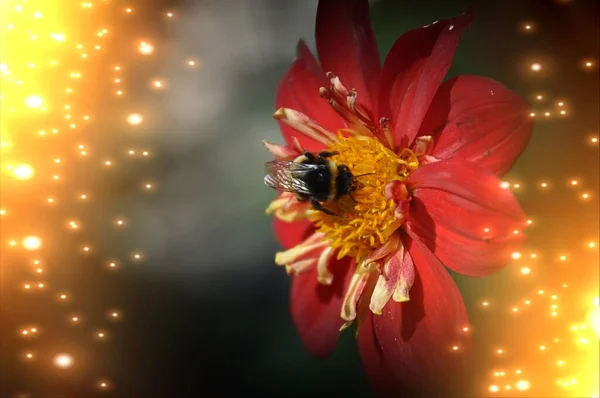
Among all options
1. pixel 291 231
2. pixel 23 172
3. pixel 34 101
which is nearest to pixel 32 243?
pixel 23 172

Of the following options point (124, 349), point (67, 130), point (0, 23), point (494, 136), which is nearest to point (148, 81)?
point (67, 130)

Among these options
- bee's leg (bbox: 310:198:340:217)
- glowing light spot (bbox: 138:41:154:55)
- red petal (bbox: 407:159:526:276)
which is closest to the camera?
red petal (bbox: 407:159:526:276)

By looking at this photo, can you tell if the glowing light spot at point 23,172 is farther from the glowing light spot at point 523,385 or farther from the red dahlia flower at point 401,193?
the glowing light spot at point 523,385

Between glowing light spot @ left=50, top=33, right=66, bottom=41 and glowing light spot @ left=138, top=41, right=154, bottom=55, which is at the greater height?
glowing light spot @ left=50, top=33, right=66, bottom=41

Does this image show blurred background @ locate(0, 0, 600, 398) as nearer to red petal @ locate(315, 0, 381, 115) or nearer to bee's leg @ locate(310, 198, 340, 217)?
red petal @ locate(315, 0, 381, 115)

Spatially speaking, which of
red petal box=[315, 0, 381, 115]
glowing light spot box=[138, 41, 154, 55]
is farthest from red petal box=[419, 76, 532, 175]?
glowing light spot box=[138, 41, 154, 55]

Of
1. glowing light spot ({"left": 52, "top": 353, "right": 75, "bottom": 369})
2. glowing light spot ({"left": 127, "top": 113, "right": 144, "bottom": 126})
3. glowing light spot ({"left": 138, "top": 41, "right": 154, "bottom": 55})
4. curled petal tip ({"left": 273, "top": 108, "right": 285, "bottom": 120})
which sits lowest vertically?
glowing light spot ({"left": 52, "top": 353, "right": 75, "bottom": 369})

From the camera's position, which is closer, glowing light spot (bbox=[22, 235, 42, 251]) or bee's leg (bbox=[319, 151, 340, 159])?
bee's leg (bbox=[319, 151, 340, 159])
